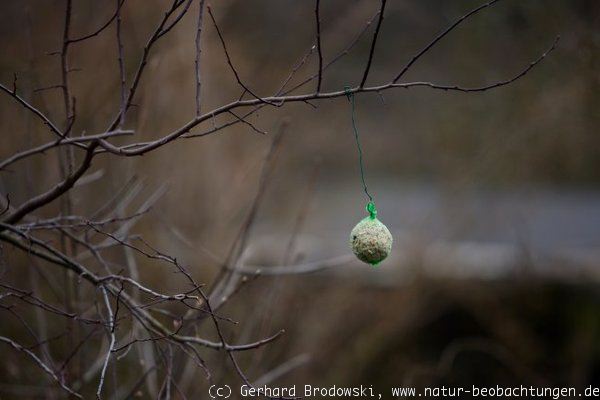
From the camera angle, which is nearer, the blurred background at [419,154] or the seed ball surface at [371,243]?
the seed ball surface at [371,243]

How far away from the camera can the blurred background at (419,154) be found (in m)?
4.29

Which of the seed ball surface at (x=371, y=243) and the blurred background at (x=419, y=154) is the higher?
the blurred background at (x=419, y=154)

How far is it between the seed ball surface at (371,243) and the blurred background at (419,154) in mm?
2204

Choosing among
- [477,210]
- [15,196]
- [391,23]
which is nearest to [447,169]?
[477,210]

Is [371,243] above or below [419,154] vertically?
below

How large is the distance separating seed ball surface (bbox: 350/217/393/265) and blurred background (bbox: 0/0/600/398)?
2204mm

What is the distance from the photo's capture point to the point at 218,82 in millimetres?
4996

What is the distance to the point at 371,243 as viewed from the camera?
1929 millimetres

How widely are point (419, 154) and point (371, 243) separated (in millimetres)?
4800

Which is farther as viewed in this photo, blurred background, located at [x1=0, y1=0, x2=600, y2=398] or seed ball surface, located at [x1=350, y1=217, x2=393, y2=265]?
blurred background, located at [x1=0, y1=0, x2=600, y2=398]

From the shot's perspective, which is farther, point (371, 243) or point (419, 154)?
point (419, 154)

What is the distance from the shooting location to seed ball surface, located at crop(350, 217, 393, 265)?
1930 mm

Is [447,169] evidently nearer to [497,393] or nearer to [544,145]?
[544,145]

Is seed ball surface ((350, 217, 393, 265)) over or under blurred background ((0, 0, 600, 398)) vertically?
under
